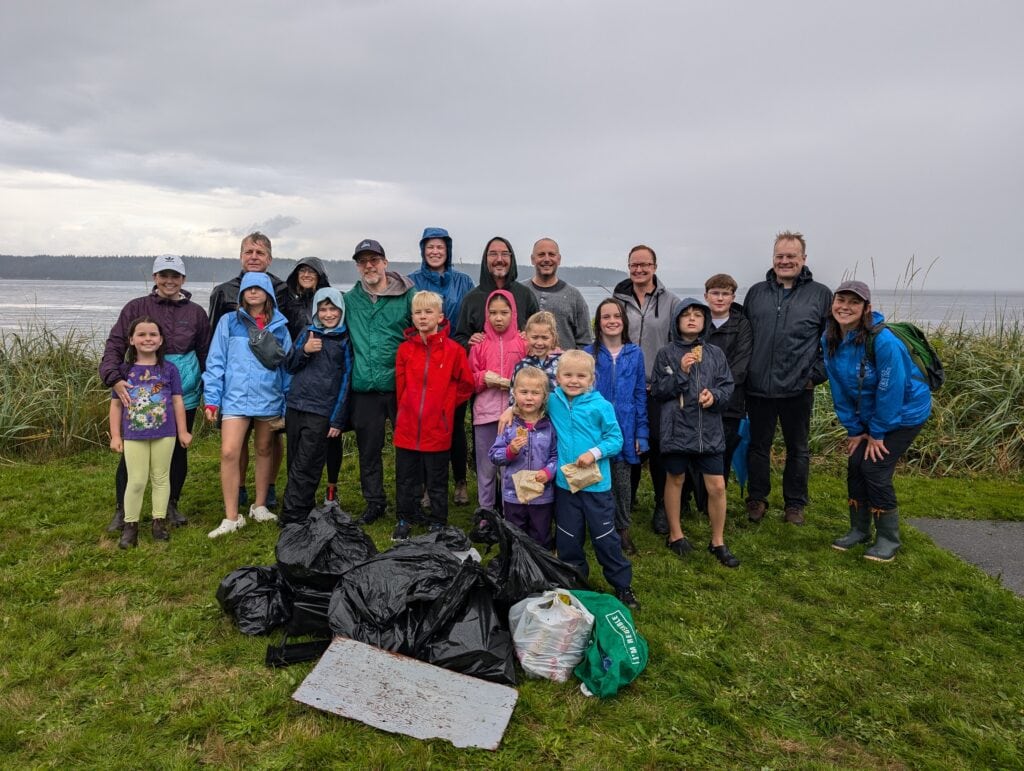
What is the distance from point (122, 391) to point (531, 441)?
3.14m

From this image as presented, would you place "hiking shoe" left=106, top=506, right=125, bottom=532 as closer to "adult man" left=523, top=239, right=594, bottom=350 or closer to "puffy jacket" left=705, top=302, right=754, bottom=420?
"adult man" left=523, top=239, right=594, bottom=350

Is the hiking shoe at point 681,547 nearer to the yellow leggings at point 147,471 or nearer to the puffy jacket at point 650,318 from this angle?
the puffy jacket at point 650,318

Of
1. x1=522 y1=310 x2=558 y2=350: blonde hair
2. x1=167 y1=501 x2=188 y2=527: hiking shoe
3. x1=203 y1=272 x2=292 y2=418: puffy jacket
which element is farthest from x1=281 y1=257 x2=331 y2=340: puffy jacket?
x1=522 y1=310 x2=558 y2=350: blonde hair

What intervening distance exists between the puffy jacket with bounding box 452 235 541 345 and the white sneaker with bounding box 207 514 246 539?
7.68 feet

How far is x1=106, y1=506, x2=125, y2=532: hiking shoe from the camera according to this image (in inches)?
203

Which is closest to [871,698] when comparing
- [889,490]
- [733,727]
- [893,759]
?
[893,759]

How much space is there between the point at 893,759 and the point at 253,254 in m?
5.43

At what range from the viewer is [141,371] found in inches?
191

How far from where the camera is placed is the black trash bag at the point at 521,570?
11.3ft

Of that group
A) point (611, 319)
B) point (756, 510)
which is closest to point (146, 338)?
point (611, 319)

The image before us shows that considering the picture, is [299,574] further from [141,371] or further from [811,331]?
[811,331]

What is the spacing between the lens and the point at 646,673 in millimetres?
3332

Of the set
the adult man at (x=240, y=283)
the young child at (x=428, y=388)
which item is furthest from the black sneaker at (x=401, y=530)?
the adult man at (x=240, y=283)

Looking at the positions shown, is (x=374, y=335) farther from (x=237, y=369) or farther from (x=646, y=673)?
(x=646, y=673)
